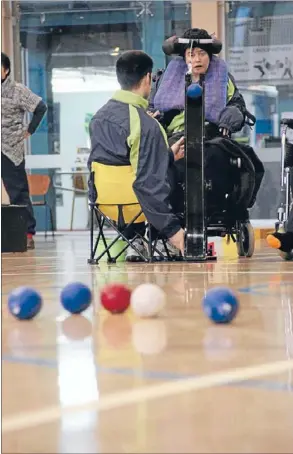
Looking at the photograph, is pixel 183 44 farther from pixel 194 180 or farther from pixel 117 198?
pixel 117 198

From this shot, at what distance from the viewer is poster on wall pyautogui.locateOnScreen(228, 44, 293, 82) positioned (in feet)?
29.7

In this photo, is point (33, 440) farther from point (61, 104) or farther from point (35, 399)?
point (61, 104)

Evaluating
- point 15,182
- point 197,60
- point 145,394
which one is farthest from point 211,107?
point 145,394

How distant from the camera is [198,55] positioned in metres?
3.99

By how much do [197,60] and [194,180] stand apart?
735 millimetres

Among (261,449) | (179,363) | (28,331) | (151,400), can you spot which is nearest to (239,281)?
(28,331)

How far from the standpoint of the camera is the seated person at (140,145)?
354 centimetres

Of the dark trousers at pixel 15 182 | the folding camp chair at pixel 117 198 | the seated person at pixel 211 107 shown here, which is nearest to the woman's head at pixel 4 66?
the dark trousers at pixel 15 182

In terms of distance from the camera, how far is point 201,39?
397cm

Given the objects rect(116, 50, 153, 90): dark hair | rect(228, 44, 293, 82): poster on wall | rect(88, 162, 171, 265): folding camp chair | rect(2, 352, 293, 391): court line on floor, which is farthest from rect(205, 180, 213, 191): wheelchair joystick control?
rect(228, 44, 293, 82): poster on wall

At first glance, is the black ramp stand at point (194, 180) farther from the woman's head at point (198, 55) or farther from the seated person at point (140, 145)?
the woman's head at point (198, 55)

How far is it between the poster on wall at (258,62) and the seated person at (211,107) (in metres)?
5.07

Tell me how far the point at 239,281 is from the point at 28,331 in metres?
1.19

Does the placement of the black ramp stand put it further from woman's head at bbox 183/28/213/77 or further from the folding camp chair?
woman's head at bbox 183/28/213/77
